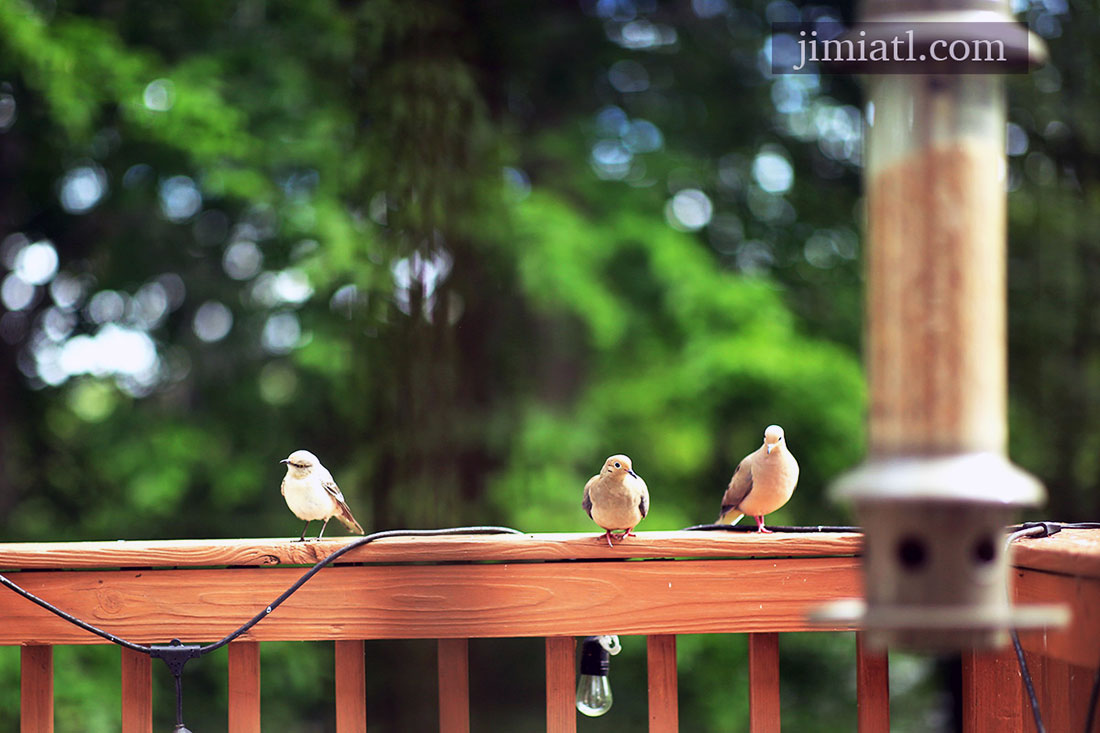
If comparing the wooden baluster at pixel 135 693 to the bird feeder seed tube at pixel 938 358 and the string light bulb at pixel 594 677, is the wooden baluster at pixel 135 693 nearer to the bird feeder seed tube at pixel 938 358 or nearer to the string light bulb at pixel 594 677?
the string light bulb at pixel 594 677

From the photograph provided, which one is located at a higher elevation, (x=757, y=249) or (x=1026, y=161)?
(x=1026, y=161)

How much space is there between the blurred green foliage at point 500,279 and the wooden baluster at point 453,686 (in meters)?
2.87

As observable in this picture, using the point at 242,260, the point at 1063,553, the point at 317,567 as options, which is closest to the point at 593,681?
the point at 317,567

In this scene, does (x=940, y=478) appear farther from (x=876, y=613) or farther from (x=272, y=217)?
(x=272, y=217)

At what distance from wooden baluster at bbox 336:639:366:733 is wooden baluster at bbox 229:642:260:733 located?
0.12 metres

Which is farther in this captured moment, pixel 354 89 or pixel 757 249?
pixel 757 249

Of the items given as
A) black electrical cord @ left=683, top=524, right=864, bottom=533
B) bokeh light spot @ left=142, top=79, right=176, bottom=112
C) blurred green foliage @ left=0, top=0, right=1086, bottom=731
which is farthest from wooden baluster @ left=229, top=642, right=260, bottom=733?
bokeh light spot @ left=142, top=79, right=176, bottom=112

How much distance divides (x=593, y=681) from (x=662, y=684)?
157 mm

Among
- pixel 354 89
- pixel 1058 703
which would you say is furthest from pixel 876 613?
pixel 354 89

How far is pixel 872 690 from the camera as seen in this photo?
4.36 feet

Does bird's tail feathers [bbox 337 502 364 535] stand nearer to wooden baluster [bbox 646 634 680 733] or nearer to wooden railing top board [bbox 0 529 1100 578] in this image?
wooden railing top board [bbox 0 529 1100 578]

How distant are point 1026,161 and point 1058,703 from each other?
16.4 feet

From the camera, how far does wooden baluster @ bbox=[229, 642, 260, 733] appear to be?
1340 millimetres

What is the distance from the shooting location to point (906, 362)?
2.57 feet
